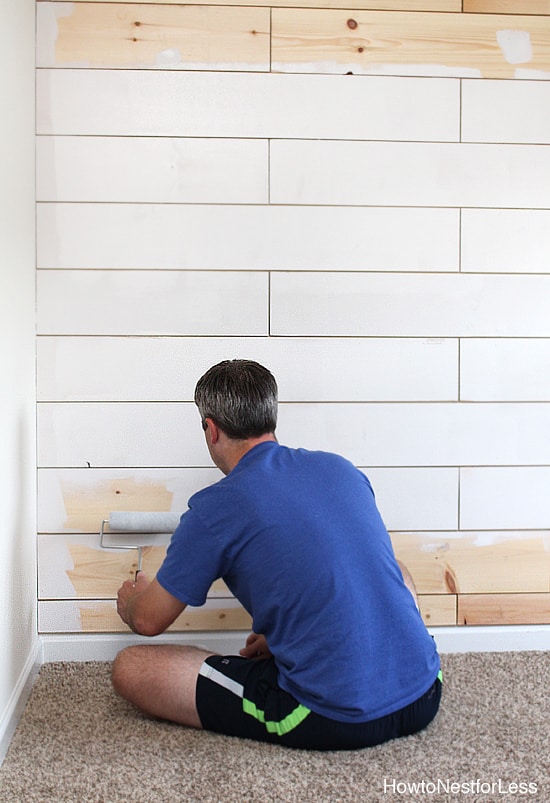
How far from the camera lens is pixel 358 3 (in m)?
2.25

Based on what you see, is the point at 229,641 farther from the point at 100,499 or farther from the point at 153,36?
the point at 153,36

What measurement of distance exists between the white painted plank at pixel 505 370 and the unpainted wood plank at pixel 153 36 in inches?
39.7

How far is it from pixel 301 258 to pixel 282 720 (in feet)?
4.00

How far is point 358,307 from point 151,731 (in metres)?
1.24

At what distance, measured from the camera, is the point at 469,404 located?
7.65 feet

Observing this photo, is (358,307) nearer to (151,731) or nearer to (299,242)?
(299,242)

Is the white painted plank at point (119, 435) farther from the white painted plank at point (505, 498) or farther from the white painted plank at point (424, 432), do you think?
the white painted plank at point (505, 498)

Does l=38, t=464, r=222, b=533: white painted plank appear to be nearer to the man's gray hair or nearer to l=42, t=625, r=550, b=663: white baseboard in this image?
l=42, t=625, r=550, b=663: white baseboard

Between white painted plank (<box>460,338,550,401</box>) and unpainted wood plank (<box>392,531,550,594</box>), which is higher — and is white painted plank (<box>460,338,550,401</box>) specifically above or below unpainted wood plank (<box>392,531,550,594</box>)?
above

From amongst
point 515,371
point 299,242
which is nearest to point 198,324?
point 299,242

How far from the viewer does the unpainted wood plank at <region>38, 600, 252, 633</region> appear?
228 cm

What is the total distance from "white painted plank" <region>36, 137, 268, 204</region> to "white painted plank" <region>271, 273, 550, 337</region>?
297mm

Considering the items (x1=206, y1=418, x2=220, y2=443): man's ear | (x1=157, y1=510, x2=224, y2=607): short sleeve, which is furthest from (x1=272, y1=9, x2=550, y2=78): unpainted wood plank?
(x1=157, y1=510, x2=224, y2=607): short sleeve

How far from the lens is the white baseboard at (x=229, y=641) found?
7.52 feet
